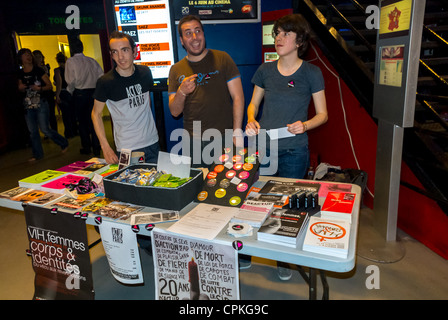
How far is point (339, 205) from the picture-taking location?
162 centimetres

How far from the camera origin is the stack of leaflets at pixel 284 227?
4.54 ft

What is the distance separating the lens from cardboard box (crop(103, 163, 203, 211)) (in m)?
1.67

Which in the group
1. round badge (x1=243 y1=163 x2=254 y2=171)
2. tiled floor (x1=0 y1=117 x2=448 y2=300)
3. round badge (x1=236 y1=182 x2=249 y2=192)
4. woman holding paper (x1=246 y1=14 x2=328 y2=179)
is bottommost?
tiled floor (x1=0 y1=117 x2=448 y2=300)

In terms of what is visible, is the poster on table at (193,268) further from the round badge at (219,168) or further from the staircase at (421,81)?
the staircase at (421,81)

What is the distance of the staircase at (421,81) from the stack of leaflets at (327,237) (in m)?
1.41

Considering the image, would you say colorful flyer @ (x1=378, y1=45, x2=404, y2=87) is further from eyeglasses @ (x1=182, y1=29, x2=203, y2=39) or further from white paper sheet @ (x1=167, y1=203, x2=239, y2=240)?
white paper sheet @ (x1=167, y1=203, x2=239, y2=240)

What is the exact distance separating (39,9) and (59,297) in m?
6.72

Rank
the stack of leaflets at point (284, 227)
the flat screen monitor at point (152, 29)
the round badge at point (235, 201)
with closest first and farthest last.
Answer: the stack of leaflets at point (284, 227) → the round badge at point (235, 201) → the flat screen monitor at point (152, 29)

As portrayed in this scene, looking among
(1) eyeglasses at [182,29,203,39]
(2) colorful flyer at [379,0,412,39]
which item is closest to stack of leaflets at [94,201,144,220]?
(1) eyeglasses at [182,29,203,39]

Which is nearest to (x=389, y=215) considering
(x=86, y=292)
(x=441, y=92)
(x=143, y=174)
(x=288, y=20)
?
(x=441, y=92)

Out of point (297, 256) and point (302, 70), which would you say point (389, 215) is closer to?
point (302, 70)

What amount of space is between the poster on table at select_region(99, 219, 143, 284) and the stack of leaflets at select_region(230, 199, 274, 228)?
0.51 metres

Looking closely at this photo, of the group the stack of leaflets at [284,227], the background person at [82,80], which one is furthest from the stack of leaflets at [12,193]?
the background person at [82,80]

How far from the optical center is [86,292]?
192cm
